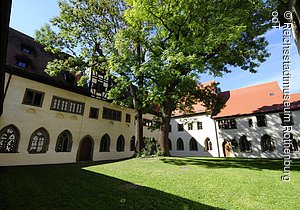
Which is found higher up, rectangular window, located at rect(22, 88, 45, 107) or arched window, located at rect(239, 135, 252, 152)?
rectangular window, located at rect(22, 88, 45, 107)

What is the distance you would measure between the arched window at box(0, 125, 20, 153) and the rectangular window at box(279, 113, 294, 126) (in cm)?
2908

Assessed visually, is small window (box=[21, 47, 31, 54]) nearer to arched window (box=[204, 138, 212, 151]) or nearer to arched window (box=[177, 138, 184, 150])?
arched window (box=[177, 138, 184, 150])

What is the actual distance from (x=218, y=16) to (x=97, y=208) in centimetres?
1290

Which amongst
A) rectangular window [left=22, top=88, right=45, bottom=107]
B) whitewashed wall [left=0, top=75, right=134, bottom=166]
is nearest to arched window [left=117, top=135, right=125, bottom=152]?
whitewashed wall [left=0, top=75, right=134, bottom=166]

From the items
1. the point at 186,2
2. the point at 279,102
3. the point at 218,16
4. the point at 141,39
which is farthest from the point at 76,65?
the point at 279,102

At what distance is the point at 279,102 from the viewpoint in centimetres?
2184

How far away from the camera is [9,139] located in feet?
40.1

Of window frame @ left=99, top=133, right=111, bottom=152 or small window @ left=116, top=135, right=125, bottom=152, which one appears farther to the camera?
small window @ left=116, top=135, right=125, bottom=152

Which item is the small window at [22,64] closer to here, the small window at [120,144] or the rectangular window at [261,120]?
the small window at [120,144]

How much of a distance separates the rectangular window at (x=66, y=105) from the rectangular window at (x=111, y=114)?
3.18m

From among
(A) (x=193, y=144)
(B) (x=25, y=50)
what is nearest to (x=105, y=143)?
(B) (x=25, y=50)

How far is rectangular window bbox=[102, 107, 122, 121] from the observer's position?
19.8 m

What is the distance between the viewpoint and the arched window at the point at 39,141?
13279mm

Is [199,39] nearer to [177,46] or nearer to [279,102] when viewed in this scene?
[177,46]
